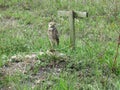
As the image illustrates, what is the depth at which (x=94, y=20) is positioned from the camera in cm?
966

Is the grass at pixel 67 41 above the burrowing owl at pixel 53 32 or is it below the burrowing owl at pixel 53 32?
below

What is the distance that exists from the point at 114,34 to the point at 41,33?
1.69 m

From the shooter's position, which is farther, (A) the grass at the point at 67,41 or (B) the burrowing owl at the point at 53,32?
(B) the burrowing owl at the point at 53,32

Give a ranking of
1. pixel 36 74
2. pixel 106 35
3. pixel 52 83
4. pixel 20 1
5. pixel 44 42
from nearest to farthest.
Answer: pixel 52 83 → pixel 36 74 → pixel 44 42 → pixel 106 35 → pixel 20 1

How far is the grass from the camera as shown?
16.7 feet

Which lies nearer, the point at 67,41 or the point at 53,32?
the point at 53,32

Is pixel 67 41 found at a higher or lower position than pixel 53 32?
lower

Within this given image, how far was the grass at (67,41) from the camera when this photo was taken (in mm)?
5102

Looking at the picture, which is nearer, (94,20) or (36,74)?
(36,74)

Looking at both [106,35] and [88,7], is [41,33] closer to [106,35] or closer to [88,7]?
[106,35]

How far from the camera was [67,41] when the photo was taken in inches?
284

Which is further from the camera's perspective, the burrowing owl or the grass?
the burrowing owl

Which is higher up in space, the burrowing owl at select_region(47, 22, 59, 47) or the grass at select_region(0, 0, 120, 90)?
the burrowing owl at select_region(47, 22, 59, 47)

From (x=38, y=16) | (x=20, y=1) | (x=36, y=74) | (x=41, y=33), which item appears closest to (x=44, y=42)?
(x=41, y=33)
